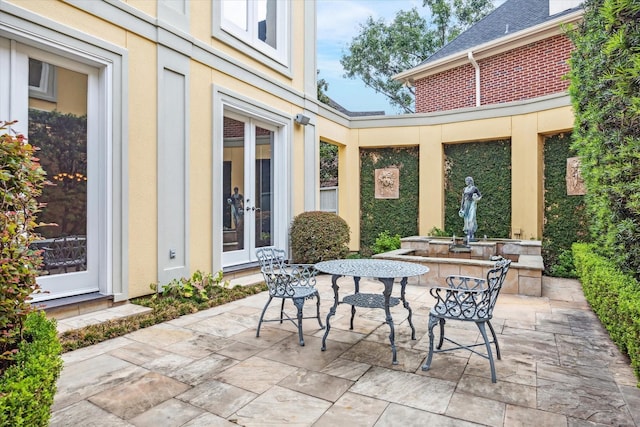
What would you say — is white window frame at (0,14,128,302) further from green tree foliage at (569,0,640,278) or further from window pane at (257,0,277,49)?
green tree foliage at (569,0,640,278)

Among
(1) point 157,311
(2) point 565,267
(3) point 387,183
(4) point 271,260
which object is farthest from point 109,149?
(2) point 565,267

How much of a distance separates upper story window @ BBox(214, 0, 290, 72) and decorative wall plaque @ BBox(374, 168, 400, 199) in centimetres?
360

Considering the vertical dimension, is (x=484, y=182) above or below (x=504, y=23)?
below

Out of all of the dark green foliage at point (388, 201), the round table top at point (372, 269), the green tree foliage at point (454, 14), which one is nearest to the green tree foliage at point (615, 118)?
the round table top at point (372, 269)

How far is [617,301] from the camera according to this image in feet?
10.0

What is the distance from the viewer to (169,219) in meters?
4.82

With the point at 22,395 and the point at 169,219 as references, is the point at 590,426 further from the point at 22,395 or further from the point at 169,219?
the point at 169,219

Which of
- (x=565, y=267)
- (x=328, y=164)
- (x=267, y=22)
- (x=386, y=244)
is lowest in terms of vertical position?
(x=565, y=267)

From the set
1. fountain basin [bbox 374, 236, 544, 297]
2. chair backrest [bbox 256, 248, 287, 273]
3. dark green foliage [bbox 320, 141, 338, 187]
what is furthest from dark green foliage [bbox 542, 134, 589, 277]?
dark green foliage [bbox 320, 141, 338, 187]

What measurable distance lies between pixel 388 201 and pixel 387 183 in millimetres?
452

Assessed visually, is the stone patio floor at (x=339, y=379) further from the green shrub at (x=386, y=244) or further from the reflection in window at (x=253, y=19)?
the reflection in window at (x=253, y=19)

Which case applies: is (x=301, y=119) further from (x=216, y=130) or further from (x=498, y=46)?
(x=498, y=46)

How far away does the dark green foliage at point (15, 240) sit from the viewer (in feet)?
5.35

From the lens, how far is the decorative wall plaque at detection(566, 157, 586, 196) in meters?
6.92
